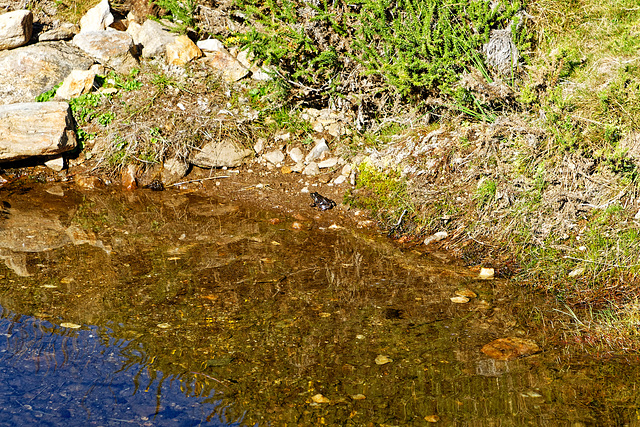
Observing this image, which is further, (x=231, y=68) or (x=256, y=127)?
(x=231, y=68)

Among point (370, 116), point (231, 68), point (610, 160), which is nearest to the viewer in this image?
point (610, 160)

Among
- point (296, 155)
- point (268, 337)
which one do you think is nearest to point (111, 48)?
point (296, 155)

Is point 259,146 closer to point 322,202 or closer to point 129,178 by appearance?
point 322,202

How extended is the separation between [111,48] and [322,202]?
3.32 meters

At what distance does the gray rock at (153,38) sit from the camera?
6.81m

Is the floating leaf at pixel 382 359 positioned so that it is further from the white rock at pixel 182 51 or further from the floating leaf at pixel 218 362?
the white rock at pixel 182 51

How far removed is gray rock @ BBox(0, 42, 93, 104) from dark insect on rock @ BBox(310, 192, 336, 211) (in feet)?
10.8

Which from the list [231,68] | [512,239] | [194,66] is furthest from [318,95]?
[512,239]

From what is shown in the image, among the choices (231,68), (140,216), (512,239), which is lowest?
(140,216)

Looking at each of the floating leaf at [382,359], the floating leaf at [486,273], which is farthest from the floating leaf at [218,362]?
the floating leaf at [486,273]

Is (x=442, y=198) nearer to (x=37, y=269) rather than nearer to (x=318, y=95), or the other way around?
(x=318, y=95)

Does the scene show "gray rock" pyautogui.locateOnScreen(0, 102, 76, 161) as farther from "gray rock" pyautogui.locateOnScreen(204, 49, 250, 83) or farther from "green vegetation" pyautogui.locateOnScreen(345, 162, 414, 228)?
"green vegetation" pyautogui.locateOnScreen(345, 162, 414, 228)

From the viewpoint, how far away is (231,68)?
21.7ft

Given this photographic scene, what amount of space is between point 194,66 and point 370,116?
2.21m
